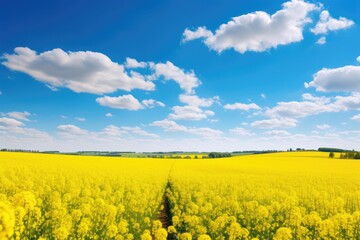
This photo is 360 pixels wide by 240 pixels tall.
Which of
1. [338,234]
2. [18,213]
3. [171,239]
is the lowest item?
[171,239]

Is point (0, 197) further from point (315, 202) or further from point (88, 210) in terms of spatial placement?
point (315, 202)

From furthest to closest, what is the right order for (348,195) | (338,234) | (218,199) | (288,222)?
(348,195) < (218,199) < (288,222) < (338,234)

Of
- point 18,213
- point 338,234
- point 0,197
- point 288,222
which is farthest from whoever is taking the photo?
point 288,222

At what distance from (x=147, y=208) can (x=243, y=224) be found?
403cm

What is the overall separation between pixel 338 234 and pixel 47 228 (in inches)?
306

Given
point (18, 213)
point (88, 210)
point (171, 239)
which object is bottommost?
point (171, 239)

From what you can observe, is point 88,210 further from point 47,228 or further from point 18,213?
point 18,213

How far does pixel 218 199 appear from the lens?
41.0ft

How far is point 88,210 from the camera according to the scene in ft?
28.9

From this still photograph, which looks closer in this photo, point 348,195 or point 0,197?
point 0,197

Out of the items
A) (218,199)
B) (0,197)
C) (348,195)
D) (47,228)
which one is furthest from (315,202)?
(0,197)

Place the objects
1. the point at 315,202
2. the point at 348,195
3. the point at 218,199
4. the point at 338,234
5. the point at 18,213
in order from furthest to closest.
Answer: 1. the point at 348,195
2. the point at 315,202
3. the point at 218,199
4. the point at 338,234
5. the point at 18,213

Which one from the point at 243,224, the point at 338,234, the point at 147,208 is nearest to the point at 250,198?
the point at 243,224

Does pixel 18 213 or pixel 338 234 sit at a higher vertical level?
pixel 18 213
